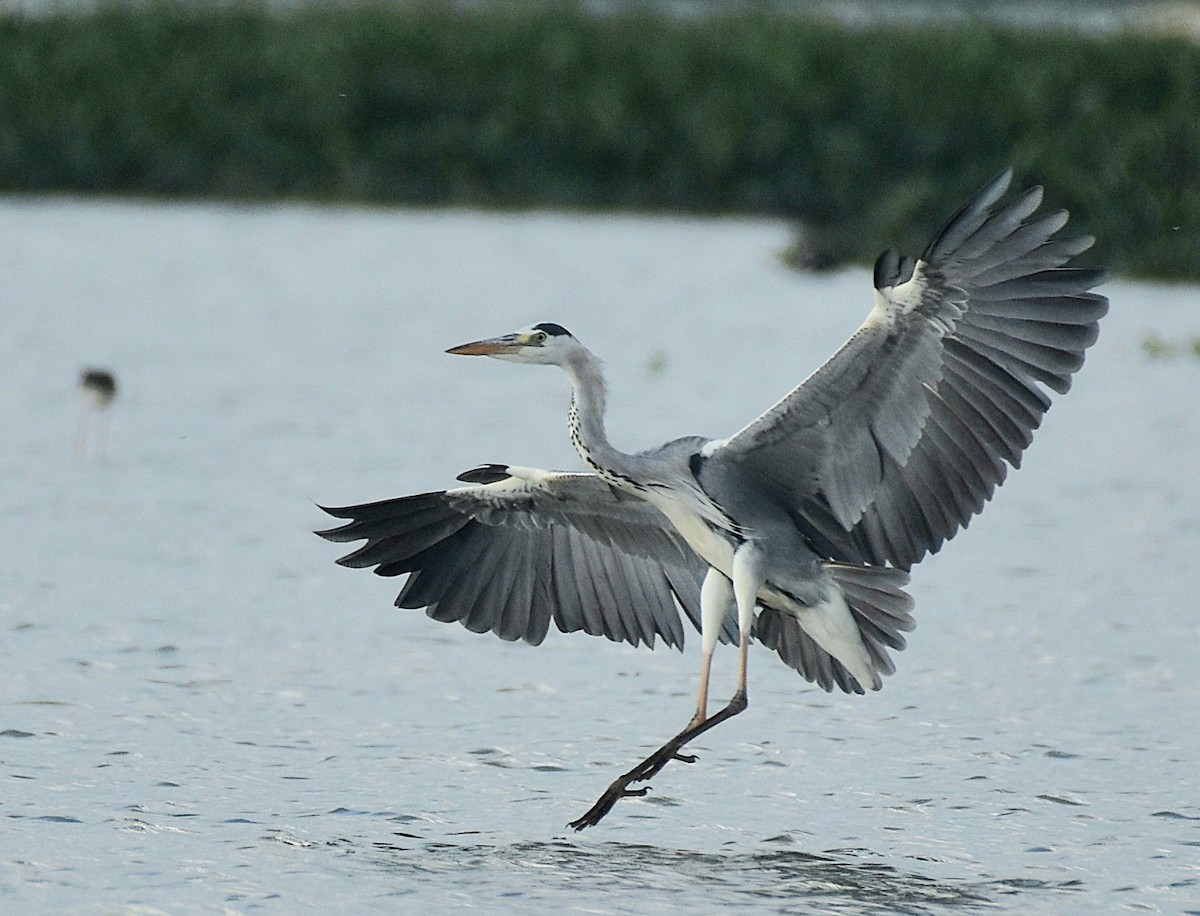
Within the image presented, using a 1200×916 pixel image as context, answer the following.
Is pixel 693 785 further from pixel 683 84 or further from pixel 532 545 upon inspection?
pixel 683 84

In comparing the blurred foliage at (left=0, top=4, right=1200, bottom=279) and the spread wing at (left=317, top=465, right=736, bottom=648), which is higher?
the blurred foliage at (left=0, top=4, right=1200, bottom=279)

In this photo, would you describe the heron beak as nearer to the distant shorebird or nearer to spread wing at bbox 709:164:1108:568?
spread wing at bbox 709:164:1108:568

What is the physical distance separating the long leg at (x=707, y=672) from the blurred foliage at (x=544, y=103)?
1602cm

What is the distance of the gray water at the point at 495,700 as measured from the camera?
658 cm

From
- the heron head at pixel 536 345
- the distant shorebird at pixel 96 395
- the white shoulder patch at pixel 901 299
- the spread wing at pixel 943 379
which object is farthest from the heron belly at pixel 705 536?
the distant shorebird at pixel 96 395

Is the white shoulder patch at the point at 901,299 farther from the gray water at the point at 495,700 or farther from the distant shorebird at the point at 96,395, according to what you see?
the distant shorebird at the point at 96,395

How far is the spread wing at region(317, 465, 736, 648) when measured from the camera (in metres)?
7.79

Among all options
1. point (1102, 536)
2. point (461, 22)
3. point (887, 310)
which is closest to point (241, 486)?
point (1102, 536)

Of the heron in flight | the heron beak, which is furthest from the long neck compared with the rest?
the heron beak

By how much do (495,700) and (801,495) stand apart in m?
1.72

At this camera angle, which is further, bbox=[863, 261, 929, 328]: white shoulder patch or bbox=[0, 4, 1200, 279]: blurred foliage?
bbox=[0, 4, 1200, 279]: blurred foliage

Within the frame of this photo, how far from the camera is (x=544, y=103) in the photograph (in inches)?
1034

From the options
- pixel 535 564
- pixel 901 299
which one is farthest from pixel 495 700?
pixel 901 299

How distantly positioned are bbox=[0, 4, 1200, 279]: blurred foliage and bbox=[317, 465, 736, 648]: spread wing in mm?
15537
